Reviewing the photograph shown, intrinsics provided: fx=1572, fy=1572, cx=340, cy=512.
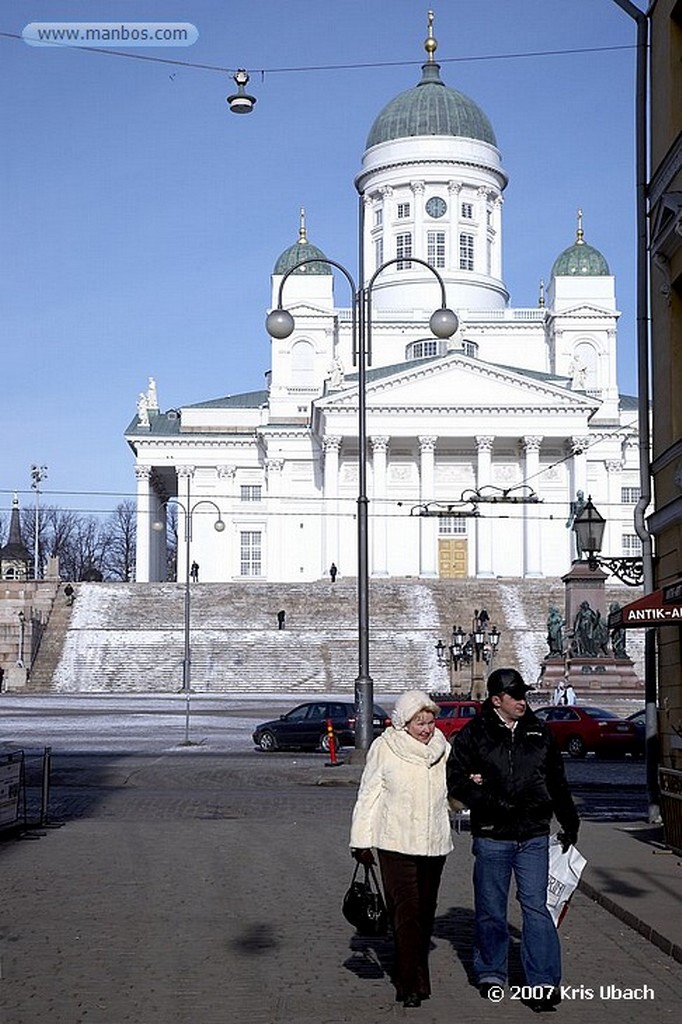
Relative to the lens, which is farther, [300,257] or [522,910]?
[300,257]

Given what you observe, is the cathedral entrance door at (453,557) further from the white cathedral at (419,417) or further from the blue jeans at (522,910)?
the blue jeans at (522,910)

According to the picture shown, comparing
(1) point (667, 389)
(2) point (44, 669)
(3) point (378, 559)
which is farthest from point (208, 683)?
(1) point (667, 389)

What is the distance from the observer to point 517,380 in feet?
276

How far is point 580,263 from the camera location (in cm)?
9550

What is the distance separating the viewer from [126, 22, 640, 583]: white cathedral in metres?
84.4

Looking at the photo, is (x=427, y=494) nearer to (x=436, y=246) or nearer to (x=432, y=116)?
(x=436, y=246)

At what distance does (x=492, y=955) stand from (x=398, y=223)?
92.0m

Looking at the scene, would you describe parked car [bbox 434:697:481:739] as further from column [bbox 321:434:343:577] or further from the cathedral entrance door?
the cathedral entrance door

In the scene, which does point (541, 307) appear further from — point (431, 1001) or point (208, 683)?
point (431, 1001)

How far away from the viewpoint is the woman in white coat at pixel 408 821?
854 centimetres

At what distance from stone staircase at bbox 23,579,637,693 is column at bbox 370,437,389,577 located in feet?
29.9

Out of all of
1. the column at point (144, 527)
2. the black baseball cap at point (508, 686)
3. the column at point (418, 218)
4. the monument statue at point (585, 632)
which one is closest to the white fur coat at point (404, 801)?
the black baseball cap at point (508, 686)

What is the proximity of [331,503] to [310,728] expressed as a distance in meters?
51.2

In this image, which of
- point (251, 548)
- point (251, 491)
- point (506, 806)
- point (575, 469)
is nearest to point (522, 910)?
point (506, 806)
